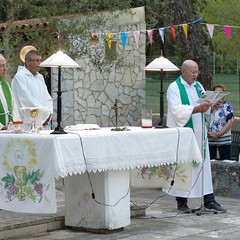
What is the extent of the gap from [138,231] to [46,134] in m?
1.54

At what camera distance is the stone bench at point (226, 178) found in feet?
37.6

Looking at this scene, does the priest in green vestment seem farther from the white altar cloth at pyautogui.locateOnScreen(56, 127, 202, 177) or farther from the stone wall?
the stone wall

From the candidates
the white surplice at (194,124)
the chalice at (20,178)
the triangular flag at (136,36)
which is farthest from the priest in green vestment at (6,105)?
the triangular flag at (136,36)

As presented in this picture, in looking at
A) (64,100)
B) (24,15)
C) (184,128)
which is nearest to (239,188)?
(184,128)

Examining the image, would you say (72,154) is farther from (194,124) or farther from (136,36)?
(136,36)

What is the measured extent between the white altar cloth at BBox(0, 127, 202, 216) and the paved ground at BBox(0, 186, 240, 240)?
1.95 ft

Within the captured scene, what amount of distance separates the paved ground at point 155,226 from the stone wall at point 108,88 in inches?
350

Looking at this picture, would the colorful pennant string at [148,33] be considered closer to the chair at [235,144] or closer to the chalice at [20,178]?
the chair at [235,144]

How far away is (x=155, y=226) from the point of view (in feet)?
30.1


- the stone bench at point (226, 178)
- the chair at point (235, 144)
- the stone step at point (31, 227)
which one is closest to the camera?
the stone step at point (31, 227)

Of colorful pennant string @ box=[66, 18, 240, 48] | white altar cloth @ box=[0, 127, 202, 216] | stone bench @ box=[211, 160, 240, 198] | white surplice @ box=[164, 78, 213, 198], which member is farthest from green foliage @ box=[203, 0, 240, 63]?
white altar cloth @ box=[0, 127, 202, 216]

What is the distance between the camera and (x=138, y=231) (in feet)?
29.1

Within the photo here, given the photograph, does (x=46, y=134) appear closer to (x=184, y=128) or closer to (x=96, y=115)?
(x=184, y=128)

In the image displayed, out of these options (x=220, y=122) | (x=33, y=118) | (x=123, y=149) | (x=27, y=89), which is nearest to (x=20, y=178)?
(x=33, y=118)
